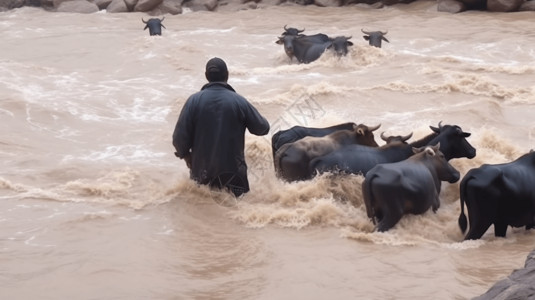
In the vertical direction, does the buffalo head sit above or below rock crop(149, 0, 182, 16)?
above

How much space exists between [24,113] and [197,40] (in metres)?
8.70

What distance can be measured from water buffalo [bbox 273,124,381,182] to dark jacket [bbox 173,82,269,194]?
41 cm

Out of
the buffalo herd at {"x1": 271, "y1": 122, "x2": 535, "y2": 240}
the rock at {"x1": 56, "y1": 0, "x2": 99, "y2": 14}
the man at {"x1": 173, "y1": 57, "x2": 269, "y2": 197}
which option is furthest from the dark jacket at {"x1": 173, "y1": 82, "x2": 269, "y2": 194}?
the rock at {"x1": 56, "y1": 0, "x2": 99, "y2": 14}

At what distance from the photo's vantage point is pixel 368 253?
6.15m

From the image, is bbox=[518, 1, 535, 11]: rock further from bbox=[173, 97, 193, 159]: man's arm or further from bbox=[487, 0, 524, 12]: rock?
bbox=[173, 97, 193, 159]: man's arm

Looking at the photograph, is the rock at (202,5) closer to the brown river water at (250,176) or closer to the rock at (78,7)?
the rock at (78,7)

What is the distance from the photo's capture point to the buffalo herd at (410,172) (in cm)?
655

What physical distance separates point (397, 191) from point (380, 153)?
3.19ft

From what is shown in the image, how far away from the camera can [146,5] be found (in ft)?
85.1

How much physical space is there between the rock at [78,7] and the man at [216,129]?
65.4ft

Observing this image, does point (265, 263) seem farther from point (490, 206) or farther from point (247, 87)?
point (247, 87)

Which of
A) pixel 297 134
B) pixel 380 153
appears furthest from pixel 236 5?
pixel 380 153

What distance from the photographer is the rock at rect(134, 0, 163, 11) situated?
2591cm

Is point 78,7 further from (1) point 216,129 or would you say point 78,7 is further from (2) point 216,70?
(1) point 216,129
